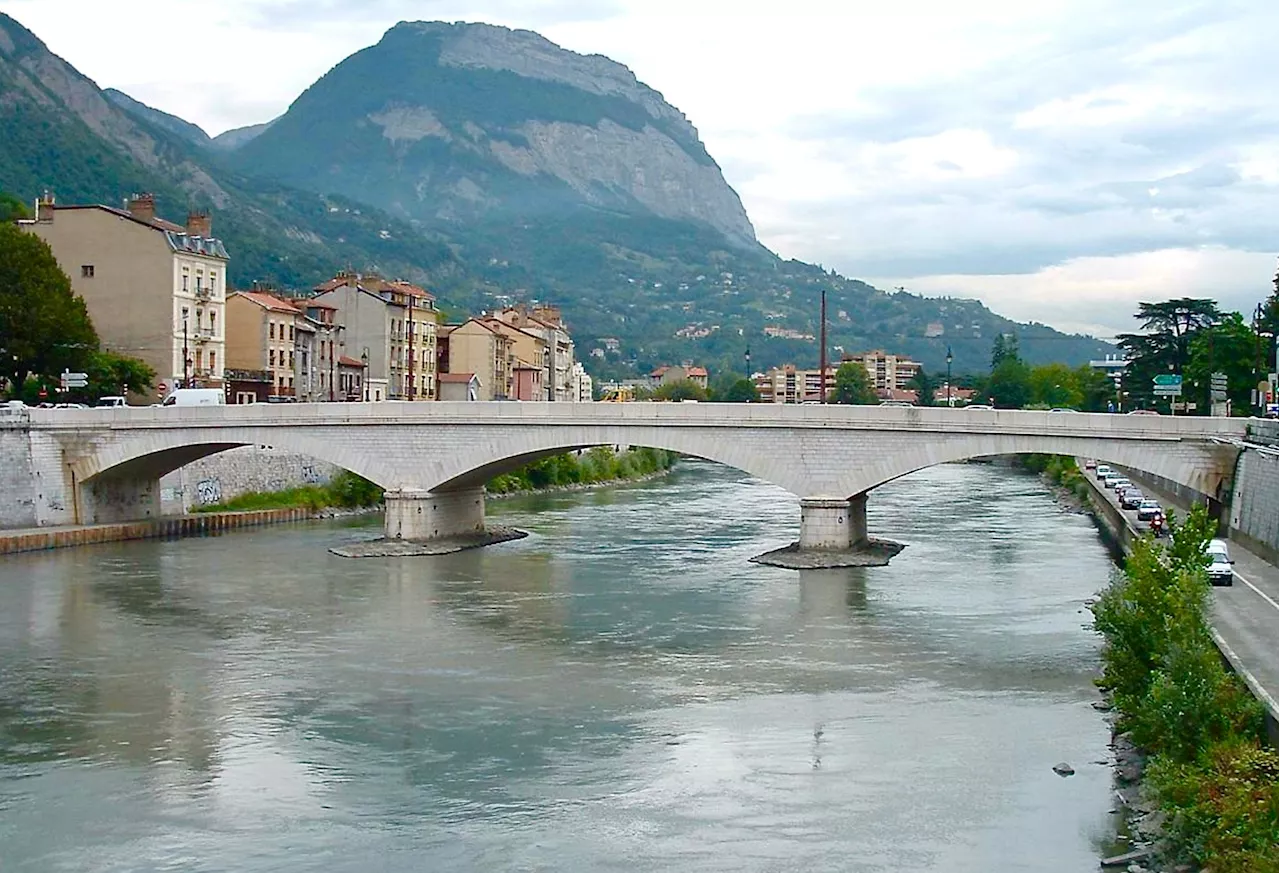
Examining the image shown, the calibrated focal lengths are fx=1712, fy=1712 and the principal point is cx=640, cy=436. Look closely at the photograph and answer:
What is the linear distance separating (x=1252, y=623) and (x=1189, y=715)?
6.41 m

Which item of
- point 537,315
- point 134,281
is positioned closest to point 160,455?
point 134,281

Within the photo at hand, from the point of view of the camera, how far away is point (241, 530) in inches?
2172

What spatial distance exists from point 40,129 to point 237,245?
1980 centimetres

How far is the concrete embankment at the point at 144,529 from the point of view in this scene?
156 feet

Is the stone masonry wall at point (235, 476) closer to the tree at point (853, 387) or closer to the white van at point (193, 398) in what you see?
the white van at point (193, 398)

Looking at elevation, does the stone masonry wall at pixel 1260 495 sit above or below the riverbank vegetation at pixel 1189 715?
above

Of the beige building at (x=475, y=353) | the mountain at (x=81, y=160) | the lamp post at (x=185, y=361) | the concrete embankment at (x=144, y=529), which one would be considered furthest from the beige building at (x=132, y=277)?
the mountain at (x=81, y=160)

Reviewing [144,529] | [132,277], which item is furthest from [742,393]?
[144,529]

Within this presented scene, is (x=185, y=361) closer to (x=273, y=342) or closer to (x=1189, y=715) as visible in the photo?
(x=273, y=342)

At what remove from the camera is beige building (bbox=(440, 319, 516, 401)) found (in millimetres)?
93500

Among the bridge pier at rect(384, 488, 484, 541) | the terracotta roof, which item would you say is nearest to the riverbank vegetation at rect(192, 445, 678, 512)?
the bridge pier at rect(384, 488, 484, 541)

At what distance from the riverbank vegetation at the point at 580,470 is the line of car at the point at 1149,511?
67.1 feet

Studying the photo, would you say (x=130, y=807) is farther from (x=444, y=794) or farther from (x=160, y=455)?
(x=160, y=455)

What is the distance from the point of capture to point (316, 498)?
201 ft
